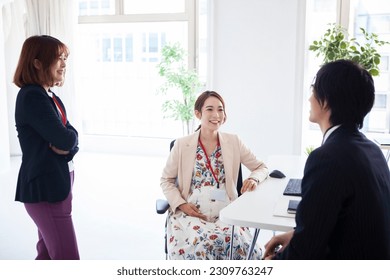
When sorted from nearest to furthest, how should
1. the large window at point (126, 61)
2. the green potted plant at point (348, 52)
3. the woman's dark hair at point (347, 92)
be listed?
the woman's dark hair at point (347, 92) < the green potted plant at point (348, 52) < the large window at point (126, 61)

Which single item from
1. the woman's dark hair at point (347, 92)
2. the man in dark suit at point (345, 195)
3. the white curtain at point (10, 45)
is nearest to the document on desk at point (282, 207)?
the man in dark suit at point (345, 195)

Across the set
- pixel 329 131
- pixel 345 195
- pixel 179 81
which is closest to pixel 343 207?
pixel 345 195

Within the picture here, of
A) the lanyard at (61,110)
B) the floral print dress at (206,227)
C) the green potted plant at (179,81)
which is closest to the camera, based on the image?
the lanyard at (61,110)

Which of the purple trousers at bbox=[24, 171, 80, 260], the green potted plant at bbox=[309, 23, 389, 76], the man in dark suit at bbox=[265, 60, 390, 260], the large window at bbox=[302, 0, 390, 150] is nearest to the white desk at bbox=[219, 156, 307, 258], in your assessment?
the man in dark suit at bbox=[265, 60, 390, 260]

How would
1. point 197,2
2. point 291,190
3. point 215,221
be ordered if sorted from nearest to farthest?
point 291,190
point 215,221
point 197,2

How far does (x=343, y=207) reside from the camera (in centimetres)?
122

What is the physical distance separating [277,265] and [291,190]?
83cm

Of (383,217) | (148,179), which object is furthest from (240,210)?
(148,179)

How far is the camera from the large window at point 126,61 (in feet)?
21.1

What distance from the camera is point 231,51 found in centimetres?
471

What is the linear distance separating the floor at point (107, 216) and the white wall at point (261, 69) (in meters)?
1.33

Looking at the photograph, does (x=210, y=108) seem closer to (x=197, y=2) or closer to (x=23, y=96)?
(x=23, y=96)

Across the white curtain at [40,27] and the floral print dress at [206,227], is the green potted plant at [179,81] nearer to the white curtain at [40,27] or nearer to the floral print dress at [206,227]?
the white curtain at [40,27]

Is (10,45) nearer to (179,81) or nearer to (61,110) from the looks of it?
(179,81)
